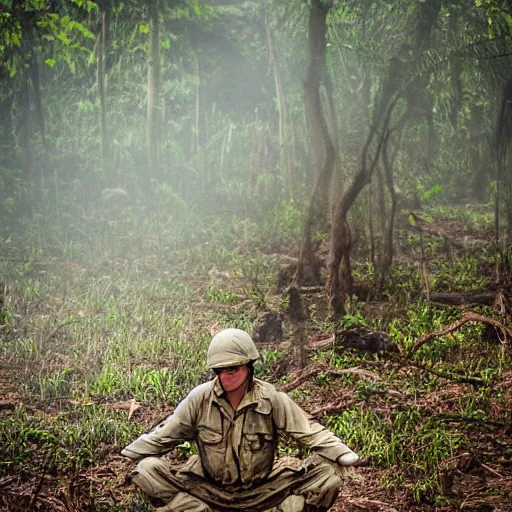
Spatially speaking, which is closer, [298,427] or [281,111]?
[298,427]

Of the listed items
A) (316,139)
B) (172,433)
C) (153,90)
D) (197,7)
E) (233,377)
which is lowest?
(172,433)

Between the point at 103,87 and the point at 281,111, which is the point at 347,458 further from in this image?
the point at 281,111

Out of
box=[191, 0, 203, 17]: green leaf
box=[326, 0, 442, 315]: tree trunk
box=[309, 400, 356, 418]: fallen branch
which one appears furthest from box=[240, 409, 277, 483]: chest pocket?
box=[191, 0, 203, 17]: green leaf

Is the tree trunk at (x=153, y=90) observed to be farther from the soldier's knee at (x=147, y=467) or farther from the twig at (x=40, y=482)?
the soldier's knee at (x=147, y=467)

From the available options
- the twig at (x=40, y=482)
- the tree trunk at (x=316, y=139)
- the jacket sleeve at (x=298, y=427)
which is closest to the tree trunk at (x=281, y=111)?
the tree trunk at (x=316, y=139)

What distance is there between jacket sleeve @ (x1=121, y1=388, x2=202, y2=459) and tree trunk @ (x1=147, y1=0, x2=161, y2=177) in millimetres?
4408

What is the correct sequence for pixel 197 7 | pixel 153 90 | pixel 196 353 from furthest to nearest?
1. pixel 153 90
2. pixel 197 7
3. pixel 196 353

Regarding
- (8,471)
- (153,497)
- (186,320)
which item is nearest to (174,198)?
(186,320)

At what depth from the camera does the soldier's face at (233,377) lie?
2562 mm

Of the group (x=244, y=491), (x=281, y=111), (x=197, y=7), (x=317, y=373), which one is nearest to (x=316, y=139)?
(x=281, y=111)

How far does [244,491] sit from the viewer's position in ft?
8.73

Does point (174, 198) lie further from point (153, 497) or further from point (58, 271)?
point (153, 497)

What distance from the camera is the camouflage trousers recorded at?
262cm

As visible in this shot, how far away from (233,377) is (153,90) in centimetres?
476
